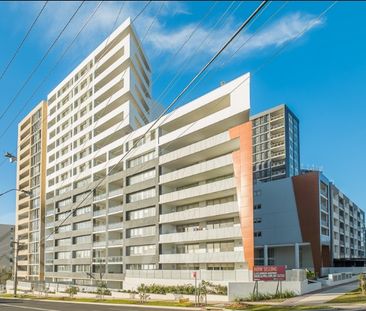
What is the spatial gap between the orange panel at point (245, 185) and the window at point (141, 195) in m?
16.8

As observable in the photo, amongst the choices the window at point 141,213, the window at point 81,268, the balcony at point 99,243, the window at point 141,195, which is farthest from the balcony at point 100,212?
the window at point 81,268

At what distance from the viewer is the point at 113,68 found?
78938mm

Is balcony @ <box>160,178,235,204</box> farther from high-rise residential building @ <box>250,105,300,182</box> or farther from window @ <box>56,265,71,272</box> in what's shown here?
high-rise residential building @ <box>250,105,300,182</box>

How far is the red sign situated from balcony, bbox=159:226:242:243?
11149mm

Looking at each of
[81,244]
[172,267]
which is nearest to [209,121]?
[172,267]

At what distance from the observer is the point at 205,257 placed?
182ft

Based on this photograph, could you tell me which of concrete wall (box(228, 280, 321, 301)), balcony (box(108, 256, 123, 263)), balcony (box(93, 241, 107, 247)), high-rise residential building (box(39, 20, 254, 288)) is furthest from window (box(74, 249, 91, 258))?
concrete wall (box(228, 280, 321, 301))

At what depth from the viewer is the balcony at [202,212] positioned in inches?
2112

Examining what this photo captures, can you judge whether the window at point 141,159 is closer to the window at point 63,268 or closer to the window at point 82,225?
the window at point 82,225

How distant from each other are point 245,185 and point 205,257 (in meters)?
10.8

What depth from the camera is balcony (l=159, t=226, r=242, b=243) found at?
5266cm

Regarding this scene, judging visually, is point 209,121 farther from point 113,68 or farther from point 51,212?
point 51,212

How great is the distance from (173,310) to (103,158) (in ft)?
158

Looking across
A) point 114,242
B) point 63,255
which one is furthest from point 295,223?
point 63,255
